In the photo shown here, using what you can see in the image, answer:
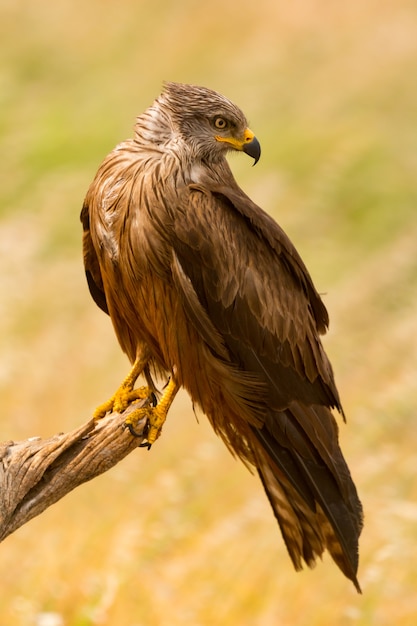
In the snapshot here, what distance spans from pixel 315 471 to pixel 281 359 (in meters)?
0.54

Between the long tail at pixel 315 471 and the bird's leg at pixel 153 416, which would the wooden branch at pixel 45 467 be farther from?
the long tail at pixel 315 471

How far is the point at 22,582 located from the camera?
6016 mm

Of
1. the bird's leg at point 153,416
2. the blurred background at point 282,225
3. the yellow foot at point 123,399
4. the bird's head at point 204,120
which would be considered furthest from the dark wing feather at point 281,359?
the blurred background at point 282,225

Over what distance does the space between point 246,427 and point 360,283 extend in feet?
11.8

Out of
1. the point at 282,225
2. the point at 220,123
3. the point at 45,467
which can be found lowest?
the point at 45,467

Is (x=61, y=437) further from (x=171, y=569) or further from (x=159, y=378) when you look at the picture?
(x=171, y=569)

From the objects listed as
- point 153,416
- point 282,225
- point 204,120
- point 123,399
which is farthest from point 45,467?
point 282,225

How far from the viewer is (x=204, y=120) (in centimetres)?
448

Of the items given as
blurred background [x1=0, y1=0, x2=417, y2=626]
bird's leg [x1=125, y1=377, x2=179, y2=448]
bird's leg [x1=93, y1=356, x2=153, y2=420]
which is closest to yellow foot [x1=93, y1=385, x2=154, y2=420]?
bird's leg [x1=93, y1=356, x2=153, y2=420]

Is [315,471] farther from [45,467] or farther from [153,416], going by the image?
[45,467]

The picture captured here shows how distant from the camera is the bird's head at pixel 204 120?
4457 mm

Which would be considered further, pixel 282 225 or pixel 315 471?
pixel 282 225

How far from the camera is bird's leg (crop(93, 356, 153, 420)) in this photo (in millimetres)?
4684

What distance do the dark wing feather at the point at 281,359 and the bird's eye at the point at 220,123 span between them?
0.98 feet
